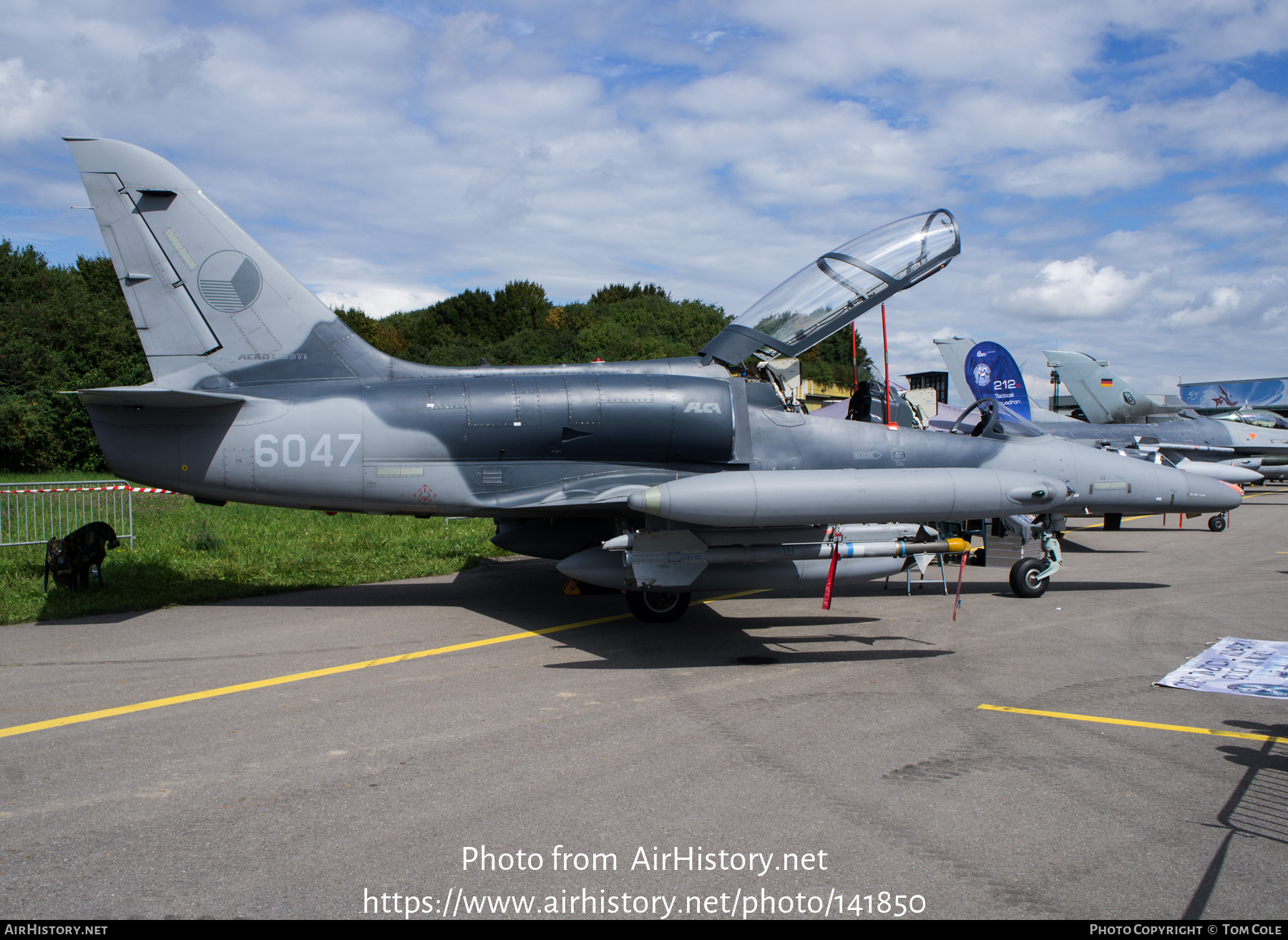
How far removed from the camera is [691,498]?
269 inches

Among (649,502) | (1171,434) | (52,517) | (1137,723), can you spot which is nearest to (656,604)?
(649,502)

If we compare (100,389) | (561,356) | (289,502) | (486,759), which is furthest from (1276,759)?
(561,356)

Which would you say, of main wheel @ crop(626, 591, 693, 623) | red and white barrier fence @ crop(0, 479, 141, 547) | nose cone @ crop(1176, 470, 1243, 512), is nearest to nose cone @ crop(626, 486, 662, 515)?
main wheel @ crop(626, 591, 693, 623)

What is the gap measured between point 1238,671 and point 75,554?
12.3m

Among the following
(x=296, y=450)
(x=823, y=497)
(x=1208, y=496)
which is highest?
(x=296, y=450)

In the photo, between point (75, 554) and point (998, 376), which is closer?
point (75, 554)

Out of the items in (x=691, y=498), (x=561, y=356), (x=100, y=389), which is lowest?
(x=691, y=498)

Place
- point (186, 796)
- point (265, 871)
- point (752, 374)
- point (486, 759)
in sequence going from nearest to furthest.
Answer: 1. point (265, 871)
2. point (186, 796)
3. point (486, 759)
4. point (752, 374)

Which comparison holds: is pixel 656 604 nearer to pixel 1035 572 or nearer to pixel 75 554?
pixel 1035 572

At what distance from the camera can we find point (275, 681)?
648cm

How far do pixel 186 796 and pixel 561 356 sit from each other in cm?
6069

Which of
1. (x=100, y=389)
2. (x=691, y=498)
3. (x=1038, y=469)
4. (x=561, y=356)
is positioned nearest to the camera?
(x=691, y=498)

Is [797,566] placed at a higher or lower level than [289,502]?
lower

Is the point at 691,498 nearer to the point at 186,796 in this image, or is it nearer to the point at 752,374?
the point at 752,374
